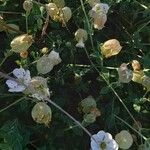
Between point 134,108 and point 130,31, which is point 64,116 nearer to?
point 134,108

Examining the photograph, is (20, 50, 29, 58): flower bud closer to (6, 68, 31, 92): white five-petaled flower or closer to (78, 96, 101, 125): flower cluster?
(6, 68, 31, 92): white five-petaled flower

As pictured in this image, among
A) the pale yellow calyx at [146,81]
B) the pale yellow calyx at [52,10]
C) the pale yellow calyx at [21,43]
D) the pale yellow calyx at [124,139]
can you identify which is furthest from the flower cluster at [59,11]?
the pale yellow calyx at [124,139]

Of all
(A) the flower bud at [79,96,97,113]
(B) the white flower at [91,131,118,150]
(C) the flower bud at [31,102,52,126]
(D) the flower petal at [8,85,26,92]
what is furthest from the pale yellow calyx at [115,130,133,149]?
(D) the flower petal at [8,85,26,92]

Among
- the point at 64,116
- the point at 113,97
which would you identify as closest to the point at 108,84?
the point at 113,97

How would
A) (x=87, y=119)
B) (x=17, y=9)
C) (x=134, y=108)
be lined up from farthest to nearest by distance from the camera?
(x=17, y=9) → (x=134, y=108) → (x=87, y=119)

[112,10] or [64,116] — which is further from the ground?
[112,10]

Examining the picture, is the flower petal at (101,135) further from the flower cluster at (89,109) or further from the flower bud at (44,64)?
the flower bud at (44,64)

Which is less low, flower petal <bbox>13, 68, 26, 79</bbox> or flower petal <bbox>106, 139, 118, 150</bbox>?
flower petal <bbox>13, 68, 26, 79</bbox>
